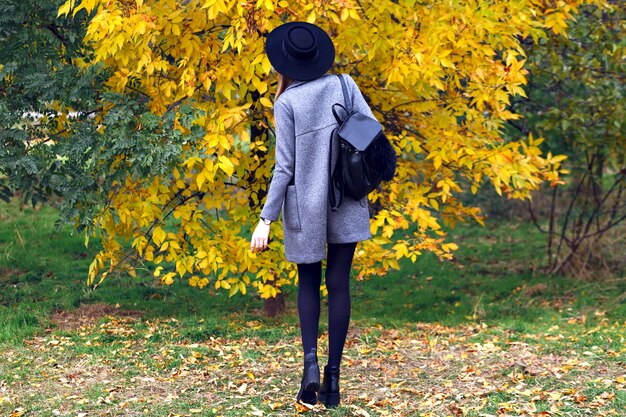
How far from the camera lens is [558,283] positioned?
328 inches

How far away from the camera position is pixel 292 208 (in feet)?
12.1

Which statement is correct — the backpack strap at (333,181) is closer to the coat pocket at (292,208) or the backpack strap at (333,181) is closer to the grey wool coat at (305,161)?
the grey wool coat at (305,161)

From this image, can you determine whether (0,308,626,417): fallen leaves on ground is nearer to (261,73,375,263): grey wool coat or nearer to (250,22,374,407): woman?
(250,22,374,407): woman

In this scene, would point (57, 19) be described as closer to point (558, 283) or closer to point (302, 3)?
point (302, 3)

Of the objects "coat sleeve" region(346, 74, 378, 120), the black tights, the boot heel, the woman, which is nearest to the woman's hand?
the woman

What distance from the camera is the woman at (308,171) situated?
11.9 ft

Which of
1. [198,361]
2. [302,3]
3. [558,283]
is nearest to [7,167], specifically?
[198,361]

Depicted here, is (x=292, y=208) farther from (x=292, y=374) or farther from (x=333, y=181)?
(x=292, y=374)

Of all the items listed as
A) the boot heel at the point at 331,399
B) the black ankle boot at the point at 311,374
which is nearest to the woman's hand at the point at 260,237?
the black ankle boot at the point at 311,374

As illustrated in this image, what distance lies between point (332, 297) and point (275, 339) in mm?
1775

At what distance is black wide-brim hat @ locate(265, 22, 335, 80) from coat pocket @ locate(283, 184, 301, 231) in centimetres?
51

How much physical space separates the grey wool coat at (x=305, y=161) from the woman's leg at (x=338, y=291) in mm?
118

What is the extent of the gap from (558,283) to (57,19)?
551 centimetres

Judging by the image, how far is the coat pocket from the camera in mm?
3662
